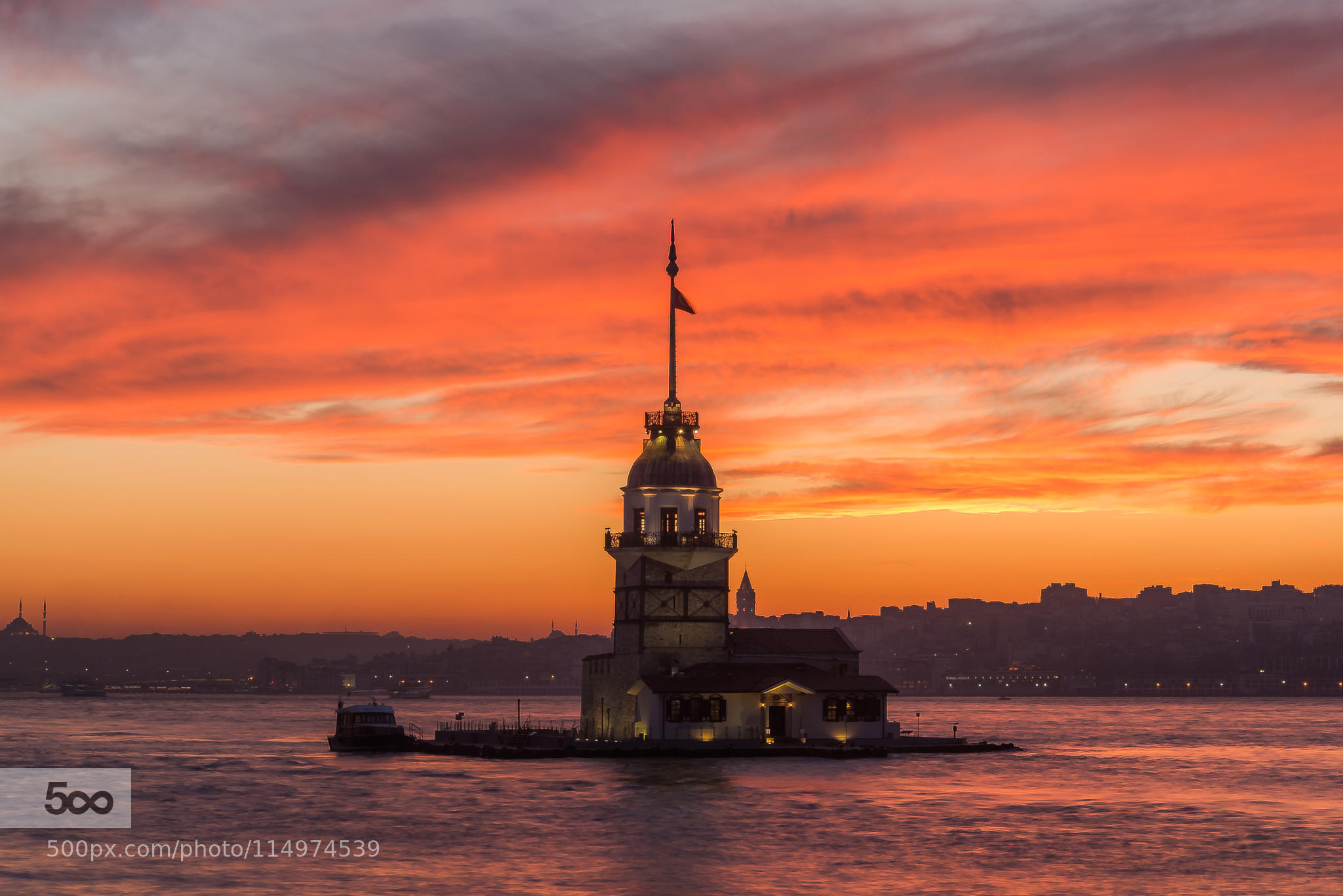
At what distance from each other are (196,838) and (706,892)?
23686 millimetres

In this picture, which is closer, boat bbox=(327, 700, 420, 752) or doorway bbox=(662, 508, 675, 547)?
doorway bbox=(662, 508, 675, 547)

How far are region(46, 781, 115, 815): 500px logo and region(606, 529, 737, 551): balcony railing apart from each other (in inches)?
1180

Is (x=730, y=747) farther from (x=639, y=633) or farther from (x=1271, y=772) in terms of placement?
(x=1271, y=772)

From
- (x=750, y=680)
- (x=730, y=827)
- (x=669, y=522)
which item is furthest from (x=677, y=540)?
(x=730, y=827)

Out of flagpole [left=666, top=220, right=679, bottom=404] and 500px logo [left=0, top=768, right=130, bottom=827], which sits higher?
flagpole [left=666, top=220, right=679, bottom=404]

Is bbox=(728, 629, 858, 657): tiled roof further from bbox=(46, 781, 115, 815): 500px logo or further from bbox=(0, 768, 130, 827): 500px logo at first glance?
bbox=(46, 781, 115, 815): 500px logo

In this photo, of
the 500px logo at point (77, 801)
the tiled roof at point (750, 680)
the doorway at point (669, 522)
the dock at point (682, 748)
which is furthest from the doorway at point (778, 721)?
the 500px logo at point (77, 801)

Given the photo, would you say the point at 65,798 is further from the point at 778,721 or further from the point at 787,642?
the point at 787,642

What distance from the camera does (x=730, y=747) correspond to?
87.1 meters

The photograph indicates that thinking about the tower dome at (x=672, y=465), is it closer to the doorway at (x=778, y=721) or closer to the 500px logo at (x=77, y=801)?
the doorway at (x=778, y=721)

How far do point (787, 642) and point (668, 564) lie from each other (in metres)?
9.34

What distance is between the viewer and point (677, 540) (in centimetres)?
9106

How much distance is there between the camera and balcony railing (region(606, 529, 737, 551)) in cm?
9075

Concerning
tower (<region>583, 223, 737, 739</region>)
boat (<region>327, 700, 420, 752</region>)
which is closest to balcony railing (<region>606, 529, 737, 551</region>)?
tower (<region>583, 223, 737, 739</region>)
